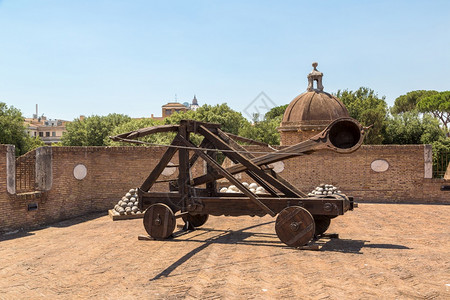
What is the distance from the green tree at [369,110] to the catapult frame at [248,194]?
28165 mm

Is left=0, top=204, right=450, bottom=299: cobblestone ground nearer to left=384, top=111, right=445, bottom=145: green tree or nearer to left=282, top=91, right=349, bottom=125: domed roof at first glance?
left=282, top=91, right=349, bottom=125: domed roof

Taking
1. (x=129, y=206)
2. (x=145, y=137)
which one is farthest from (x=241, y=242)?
(x=145, y=137)

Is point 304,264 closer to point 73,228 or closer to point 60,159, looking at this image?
point 73,228

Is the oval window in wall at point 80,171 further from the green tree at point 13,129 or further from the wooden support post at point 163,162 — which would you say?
the green tree at point 13,129

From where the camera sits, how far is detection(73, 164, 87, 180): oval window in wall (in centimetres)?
1257

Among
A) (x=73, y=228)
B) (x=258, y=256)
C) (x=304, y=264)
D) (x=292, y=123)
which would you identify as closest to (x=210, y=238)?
(x=258, y=256)

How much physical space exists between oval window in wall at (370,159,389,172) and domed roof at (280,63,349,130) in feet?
15.4

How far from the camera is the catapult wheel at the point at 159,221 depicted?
8.12 metres

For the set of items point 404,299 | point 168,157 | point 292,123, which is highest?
point 292,123

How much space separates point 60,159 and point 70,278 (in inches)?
271

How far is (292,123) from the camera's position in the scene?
20.5m

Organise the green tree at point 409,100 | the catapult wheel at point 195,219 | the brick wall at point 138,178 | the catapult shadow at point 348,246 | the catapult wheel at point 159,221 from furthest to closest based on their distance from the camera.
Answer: the green tree at point 409,100 → the brick wall at point 138,178 → the catapult wheel at point 195,219 → the catapult wheel at point 159,221 → the catapult shadow at point 348,246

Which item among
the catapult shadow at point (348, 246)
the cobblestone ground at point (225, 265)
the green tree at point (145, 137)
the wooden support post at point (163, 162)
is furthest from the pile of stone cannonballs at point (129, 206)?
the green tree at point (145, 137)

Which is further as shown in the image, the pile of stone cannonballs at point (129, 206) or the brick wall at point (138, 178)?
the pile of stone cannonballs at point (129, 206)
